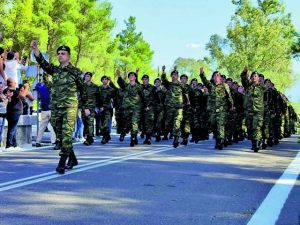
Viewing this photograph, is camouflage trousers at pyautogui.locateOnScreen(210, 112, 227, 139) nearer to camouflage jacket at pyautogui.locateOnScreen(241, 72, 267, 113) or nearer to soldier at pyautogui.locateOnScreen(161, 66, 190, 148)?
camouflage jacket at pyautogui.locateOnScreen(241, 72, 267, 113)

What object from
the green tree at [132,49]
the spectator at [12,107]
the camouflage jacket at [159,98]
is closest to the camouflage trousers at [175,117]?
the camouflage jacket at [159,98]

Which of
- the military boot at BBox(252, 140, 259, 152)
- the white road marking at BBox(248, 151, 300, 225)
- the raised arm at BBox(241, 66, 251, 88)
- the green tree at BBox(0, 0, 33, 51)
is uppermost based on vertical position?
the green tree at BBox(0, 0, 33, 51)

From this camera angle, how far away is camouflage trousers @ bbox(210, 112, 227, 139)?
13.9 m

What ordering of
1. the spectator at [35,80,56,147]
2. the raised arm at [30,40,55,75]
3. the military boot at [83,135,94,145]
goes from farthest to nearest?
the military boot at [83,135,94,145], the spectator at [35,80,56,147], the raised arm at [30,40,55,75]

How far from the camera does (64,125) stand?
8398mm

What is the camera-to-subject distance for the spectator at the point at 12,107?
13.2m

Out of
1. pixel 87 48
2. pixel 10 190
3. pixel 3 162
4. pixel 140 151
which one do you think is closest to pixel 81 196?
pixel 10 190

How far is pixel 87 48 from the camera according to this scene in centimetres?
4156

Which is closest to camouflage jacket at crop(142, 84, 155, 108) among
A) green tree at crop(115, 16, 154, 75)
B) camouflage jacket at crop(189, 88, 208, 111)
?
camouflage jacket at crop(189, 88, 208, 111)

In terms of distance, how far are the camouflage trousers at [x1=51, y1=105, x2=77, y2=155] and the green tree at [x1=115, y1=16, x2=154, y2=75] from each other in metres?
42.1

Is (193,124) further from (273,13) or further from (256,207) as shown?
(273,13)

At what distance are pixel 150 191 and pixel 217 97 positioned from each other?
25.1ft

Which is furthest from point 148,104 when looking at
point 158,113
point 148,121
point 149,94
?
point 158,113

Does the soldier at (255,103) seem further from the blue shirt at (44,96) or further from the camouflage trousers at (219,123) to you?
the blue shirt at (44,96)
